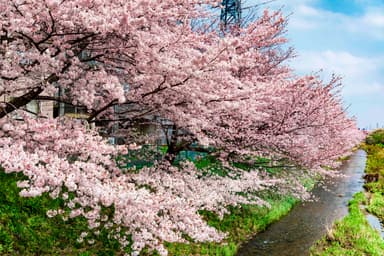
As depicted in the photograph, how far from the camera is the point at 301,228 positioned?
1268 centimetres

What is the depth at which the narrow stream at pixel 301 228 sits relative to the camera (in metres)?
10.3

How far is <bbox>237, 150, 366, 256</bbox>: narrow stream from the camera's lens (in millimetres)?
10312

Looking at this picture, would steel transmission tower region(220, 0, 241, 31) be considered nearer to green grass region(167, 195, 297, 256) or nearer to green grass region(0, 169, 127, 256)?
green grass region(167, 195, 297, 256)

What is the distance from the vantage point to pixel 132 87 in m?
7.32

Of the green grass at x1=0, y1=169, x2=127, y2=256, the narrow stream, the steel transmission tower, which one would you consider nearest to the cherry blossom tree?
the green grass at x1=0, y1=169, x2=127, y2=256

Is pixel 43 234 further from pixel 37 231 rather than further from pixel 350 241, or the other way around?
pixel 350 241

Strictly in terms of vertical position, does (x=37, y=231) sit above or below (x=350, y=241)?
above

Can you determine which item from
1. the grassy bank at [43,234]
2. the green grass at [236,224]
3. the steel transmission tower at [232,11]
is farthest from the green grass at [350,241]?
the steel transmission tower at [232,11]

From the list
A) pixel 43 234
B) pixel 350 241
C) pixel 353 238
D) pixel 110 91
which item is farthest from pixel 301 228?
pixel 110 91

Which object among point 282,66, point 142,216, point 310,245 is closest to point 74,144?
point 142,216

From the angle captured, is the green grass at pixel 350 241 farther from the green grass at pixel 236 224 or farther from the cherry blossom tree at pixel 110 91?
the cherry blossom tree at pixel 110 91

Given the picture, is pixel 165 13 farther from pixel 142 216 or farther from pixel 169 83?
pixel 142 216

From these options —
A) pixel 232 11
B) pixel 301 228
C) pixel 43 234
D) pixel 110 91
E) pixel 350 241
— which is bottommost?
pixel 301 228

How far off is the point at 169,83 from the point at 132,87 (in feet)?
3.91
